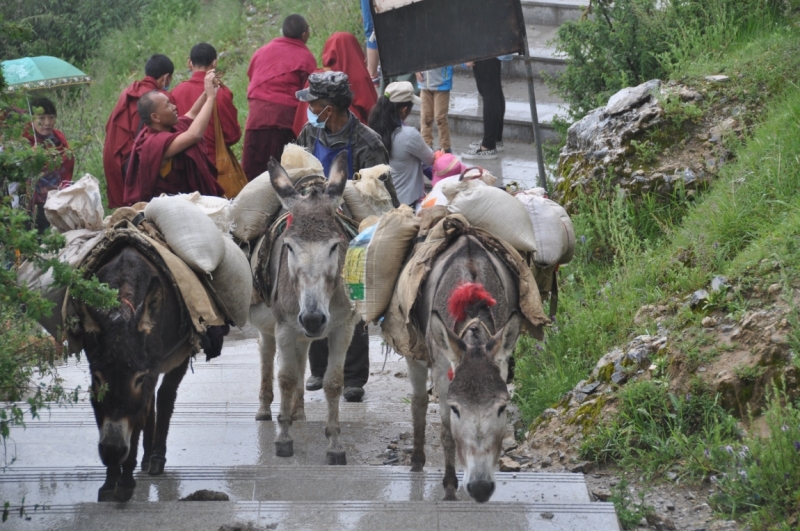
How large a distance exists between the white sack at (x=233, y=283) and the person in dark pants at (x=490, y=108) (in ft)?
15.6

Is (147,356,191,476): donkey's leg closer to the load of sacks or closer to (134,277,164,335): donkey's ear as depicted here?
(134,277,164,335): donkey's ear

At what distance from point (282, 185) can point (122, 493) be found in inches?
76.6

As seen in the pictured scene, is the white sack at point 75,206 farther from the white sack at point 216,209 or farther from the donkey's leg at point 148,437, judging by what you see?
the donkey's leg at point 148,437

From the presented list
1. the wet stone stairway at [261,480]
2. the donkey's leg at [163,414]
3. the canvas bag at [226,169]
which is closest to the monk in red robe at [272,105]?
the canvas bag at [226,169]

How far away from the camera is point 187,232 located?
198 inches

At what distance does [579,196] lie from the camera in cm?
742

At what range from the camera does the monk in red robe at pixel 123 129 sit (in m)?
6.98

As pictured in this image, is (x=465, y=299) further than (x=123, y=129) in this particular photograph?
No

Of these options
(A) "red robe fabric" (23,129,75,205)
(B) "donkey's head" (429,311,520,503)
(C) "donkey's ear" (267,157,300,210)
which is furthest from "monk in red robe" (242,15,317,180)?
(B) "donkey's head" (429,311,520,503)

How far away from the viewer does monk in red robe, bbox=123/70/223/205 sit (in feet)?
20.5

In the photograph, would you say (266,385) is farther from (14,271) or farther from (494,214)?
(14,271)

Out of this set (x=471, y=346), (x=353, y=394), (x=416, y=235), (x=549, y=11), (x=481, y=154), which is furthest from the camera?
(x=549, y=11)

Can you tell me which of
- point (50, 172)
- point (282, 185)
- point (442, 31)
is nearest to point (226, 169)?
point (50, 172)

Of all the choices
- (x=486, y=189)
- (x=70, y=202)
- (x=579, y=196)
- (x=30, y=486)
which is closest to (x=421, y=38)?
(x=579, y=196)
